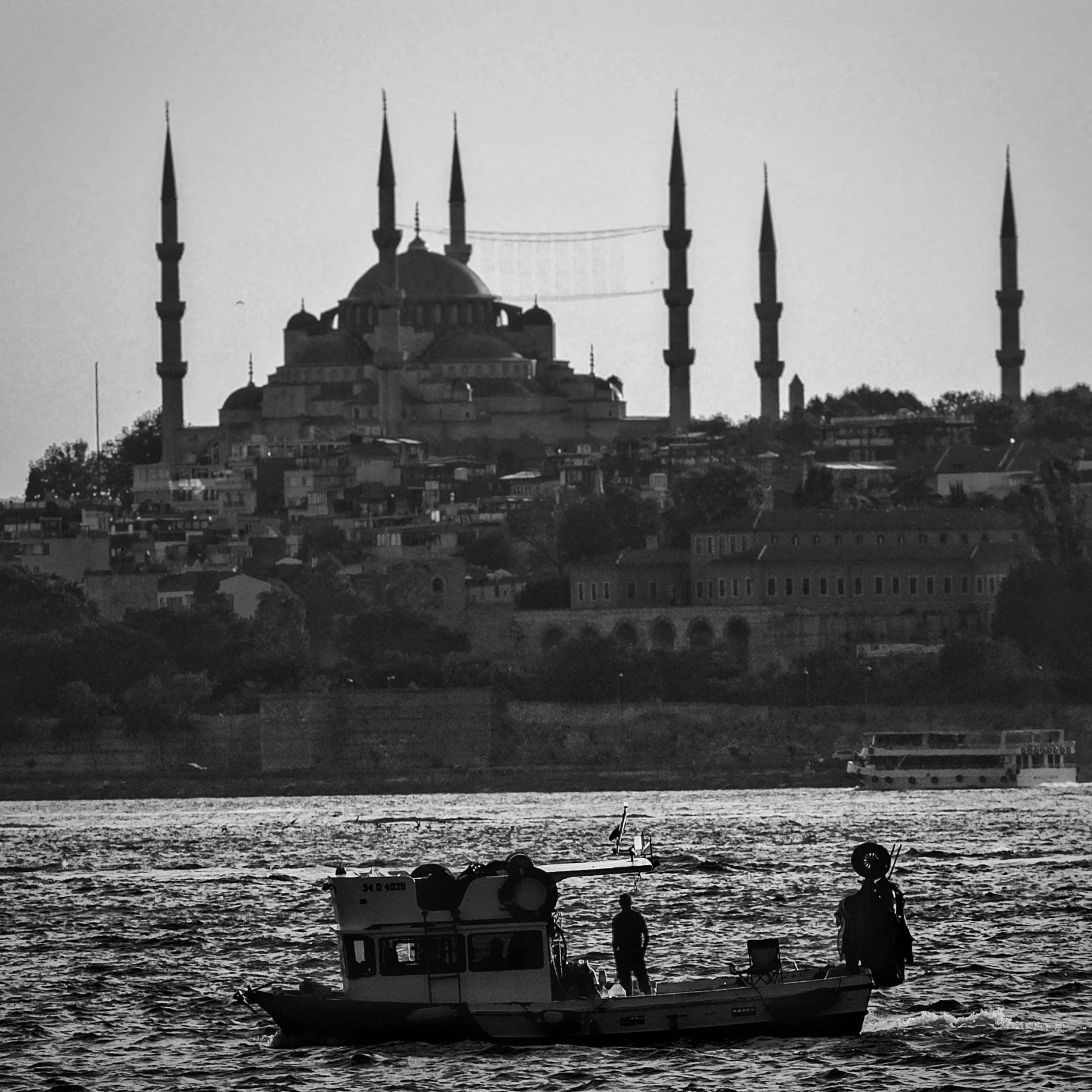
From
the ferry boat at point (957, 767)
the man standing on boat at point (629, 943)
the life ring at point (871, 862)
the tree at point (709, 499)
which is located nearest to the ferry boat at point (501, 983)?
the man standing on boat at point (629, 943)

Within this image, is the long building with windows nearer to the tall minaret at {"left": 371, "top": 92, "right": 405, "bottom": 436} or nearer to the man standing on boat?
the tall minaret at {"left": 371, "top": 92, "right": 405, "bottom": 436}

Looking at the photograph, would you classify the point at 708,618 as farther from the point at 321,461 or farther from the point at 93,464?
the point at 93,464

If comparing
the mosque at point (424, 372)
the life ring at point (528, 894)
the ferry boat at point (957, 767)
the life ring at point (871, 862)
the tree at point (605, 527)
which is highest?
the mosque at point (424, 372)

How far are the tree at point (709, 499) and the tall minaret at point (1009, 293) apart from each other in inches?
1120

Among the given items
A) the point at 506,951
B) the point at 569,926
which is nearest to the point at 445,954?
the point at 506,951

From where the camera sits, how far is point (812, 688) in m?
93.0

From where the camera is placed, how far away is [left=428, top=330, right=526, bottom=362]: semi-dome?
500ft

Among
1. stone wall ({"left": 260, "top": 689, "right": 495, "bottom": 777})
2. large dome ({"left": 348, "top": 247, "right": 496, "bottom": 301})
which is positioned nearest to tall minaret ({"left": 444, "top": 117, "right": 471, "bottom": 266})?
large dome ({"left": 348, "top": 247, "right": 496, "bottom": 301})

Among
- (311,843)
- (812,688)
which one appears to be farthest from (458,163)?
(311,843)

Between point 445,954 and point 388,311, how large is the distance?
385ft

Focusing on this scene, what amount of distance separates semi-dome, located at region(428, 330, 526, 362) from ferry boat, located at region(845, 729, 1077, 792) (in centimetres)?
7016

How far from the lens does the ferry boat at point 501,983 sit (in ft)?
101

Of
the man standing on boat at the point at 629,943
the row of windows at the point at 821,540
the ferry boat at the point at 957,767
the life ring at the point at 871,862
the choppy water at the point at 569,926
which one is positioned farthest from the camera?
the row of windows at the point at 821,540

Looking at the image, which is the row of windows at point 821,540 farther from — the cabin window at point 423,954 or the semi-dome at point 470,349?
the cabin window at point 423,954
